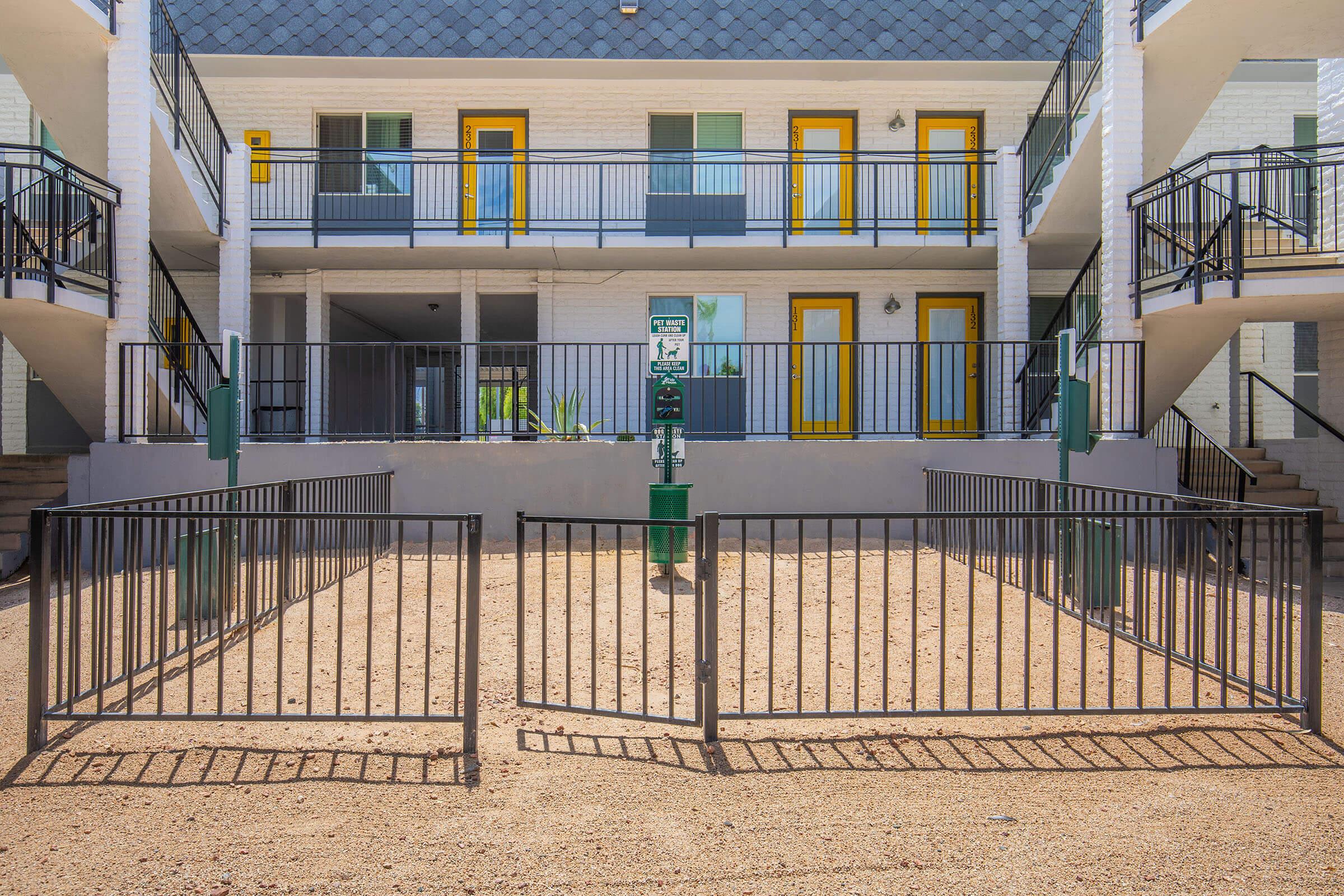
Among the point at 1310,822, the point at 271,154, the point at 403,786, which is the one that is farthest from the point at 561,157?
the point at 1310,822

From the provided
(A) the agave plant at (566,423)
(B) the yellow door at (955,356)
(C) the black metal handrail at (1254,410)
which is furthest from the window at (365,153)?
(C) the black metal handrail at (1254,410)

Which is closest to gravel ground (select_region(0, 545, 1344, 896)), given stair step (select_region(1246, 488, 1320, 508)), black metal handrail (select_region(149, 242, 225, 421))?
black metal handrail (select_region(149, 242, 225, 421))

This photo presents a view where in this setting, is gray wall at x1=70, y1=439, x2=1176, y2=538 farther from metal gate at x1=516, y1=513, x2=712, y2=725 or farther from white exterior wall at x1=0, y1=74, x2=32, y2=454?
white exterior wall at x1=0, y1=74, x2=32, y2=454

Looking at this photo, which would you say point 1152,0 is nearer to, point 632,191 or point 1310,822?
point 632,191

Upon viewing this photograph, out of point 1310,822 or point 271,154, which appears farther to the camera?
point 271,154

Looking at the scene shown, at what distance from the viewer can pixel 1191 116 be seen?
1159 centimetres

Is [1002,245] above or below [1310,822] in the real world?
above

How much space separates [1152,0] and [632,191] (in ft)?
25.6

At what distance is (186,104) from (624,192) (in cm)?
656

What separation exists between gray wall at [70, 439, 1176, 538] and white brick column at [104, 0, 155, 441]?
1.82 m

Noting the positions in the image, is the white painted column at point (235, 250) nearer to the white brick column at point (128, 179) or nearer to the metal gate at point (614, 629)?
the white brick column at point (128, 179)

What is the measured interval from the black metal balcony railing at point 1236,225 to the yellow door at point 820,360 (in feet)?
16.0

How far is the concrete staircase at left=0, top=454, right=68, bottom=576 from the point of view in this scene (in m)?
9.78

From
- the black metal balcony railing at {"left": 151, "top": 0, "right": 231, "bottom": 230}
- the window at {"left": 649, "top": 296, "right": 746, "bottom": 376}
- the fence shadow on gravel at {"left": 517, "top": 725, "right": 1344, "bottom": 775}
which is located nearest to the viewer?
the fence shadow on gravel at {"left": 517, "top": 725, "right": 1344, "bottom": 775}
